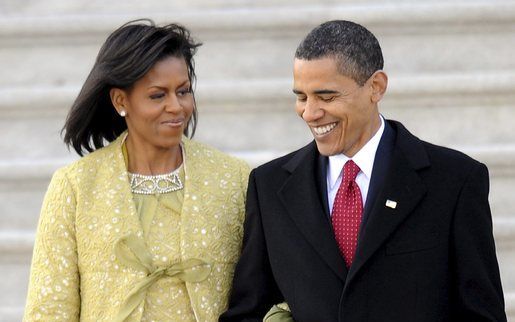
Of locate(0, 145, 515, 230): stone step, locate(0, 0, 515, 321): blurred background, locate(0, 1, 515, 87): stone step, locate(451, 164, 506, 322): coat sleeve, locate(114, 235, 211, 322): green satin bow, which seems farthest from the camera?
locate(0, 1, 515, 87): stone step

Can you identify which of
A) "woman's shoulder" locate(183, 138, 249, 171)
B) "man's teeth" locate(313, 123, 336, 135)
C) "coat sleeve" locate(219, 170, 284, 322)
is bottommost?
"coat sleeve" locate(219, 170, 284, 322)

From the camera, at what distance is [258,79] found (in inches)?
219

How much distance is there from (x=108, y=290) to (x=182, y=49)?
758 mm

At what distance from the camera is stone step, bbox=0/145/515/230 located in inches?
206

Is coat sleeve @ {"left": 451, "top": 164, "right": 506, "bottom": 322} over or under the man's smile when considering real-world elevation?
under

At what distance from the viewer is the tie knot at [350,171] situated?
361cm

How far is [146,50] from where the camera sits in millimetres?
3771

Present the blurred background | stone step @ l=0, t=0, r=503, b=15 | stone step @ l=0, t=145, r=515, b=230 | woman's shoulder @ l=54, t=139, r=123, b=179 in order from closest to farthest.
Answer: woman's shoulder @ l=54, t=139, r=123, b=179
stone step @ l=0, t=145, r=515, b=230
the blurred background
stone step @ l=0, t=0, r=503, b=15

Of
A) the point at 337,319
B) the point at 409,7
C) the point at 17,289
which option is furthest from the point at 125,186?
the point at 409,7

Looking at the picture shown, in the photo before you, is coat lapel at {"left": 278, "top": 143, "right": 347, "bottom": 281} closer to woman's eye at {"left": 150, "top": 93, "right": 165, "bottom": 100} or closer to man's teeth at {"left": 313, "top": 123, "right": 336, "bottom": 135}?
man's teeth at {"left": 313, "top": 123, "right": 336, "bottom": 135}

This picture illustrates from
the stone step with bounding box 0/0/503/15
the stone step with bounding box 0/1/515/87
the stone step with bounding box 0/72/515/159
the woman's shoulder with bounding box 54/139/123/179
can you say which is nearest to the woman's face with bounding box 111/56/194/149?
the woman's shoulder with bounding box 54/139/123/179

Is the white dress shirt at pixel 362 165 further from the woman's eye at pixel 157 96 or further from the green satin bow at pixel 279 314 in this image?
the woman's eye at pixel 157 96

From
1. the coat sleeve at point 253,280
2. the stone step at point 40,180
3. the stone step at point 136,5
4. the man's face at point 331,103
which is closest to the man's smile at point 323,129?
the man's face at point 331,103

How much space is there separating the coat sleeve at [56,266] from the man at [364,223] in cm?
48
